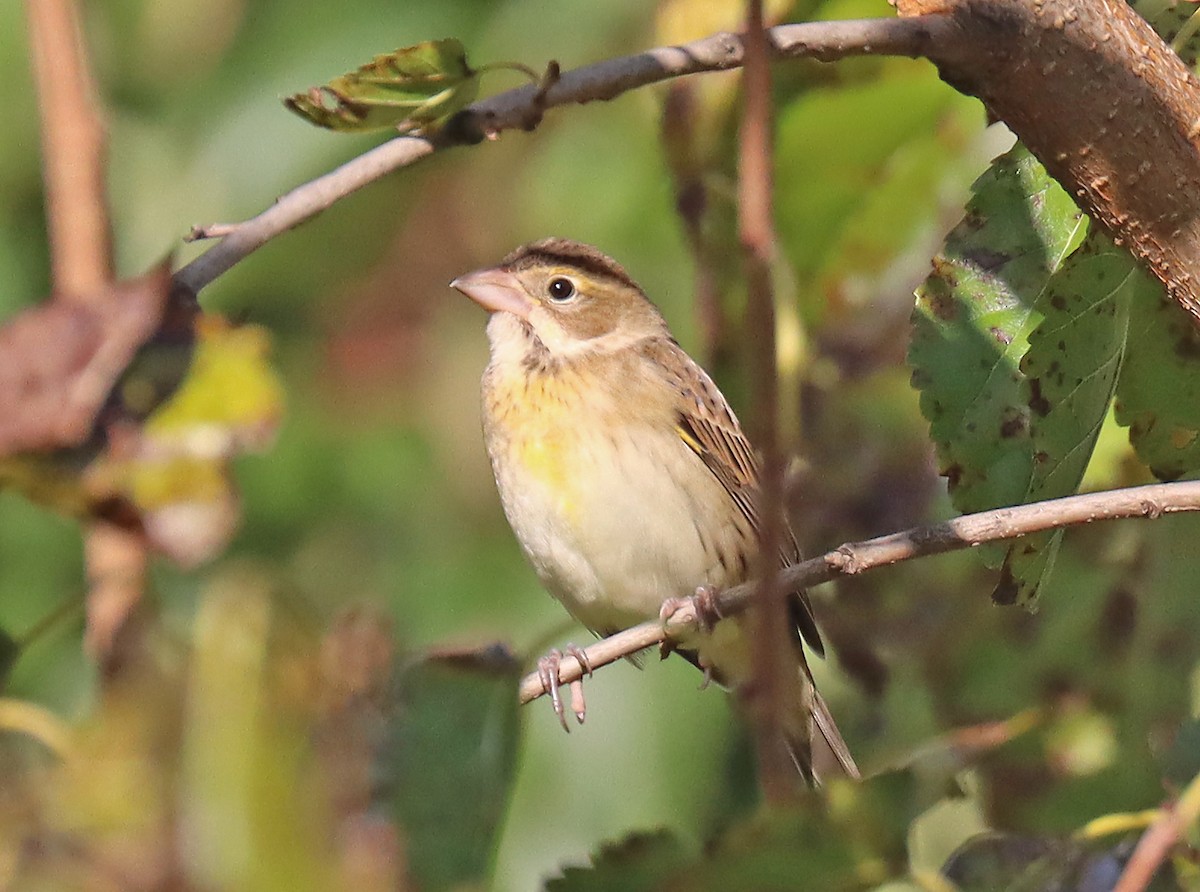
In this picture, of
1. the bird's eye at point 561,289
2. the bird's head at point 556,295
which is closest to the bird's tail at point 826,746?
the bird's head at point 556,295

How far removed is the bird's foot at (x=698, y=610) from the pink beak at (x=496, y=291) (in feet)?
2.61

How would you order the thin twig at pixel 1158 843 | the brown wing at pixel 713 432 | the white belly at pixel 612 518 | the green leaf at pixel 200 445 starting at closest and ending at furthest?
the thin twig at pixel 1158 843 < the green leaf at pixel 200 445 < the white belly at pixel 612 518 < the brown wing at pixel 713 432

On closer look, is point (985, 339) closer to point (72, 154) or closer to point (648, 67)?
point (648, 67)

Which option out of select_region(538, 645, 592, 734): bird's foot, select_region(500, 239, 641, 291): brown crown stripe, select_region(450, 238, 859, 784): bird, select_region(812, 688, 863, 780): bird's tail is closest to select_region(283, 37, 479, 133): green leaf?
select_region(538, 645, 592, 734): bird's foot

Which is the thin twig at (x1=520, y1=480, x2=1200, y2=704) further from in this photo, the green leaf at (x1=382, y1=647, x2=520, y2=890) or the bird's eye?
the bird's eye

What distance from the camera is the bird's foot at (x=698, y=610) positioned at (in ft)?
9.69

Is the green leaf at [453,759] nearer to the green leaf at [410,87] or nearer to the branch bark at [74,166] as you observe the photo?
the branch bark at [74,166]

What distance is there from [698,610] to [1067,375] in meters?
1.18

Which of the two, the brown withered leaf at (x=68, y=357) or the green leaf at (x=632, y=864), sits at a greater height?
the brown withered leaf at (x=68, y=357)

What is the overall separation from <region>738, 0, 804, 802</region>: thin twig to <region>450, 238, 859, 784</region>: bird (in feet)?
6.79

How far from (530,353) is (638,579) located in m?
0.55

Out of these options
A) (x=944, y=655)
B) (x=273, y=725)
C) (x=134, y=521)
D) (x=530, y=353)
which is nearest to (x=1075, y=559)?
(x=944, y=655)

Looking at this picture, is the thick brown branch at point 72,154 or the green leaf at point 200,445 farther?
the thick brown branch at point 72,154

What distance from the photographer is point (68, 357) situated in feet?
4.62
